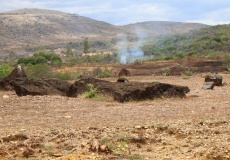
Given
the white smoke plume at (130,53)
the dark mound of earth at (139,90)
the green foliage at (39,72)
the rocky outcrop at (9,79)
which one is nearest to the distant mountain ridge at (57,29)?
the white smoke plume at (130,53)

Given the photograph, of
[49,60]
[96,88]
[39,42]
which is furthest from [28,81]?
[39,42]

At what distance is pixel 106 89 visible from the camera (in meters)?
14.9

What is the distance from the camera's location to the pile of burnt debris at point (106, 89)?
13977 mm

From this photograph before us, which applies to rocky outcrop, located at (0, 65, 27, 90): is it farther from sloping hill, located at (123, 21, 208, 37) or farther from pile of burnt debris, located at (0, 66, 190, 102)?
sloping hill, located at (123, 21, 208, 37)

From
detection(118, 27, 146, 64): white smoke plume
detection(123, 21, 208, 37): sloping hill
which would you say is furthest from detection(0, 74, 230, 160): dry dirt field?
detection(123, 21, 208, 37): sloping hill

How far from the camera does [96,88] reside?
1506 centimetres

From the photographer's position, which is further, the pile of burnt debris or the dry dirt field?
the pile of burnt debris

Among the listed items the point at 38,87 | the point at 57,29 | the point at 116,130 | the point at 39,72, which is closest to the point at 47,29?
the point at 57,29

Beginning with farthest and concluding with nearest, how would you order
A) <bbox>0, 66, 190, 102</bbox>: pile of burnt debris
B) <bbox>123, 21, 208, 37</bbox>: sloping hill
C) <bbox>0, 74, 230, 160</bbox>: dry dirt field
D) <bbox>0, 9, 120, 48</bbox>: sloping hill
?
<bbox>123, 21, 208, 37</bbox>: sloping hill → <bbox>0, 9, 120, 48</bbox>: sloping hill → <bbox>0, 66, 190, 102</bbox>: pile of burnt debris → <bbox>0, 74, 230, 160</bbox>: dry dirt field

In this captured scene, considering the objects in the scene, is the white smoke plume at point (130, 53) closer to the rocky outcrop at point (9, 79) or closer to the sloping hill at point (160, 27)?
the rocky outcrop at point (9, 79)

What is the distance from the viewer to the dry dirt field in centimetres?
727

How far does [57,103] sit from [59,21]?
120 m

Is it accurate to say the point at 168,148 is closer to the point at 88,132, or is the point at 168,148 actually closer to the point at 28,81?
the point at 88,132

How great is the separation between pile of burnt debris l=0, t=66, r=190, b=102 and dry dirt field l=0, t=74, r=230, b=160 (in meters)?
0.51
